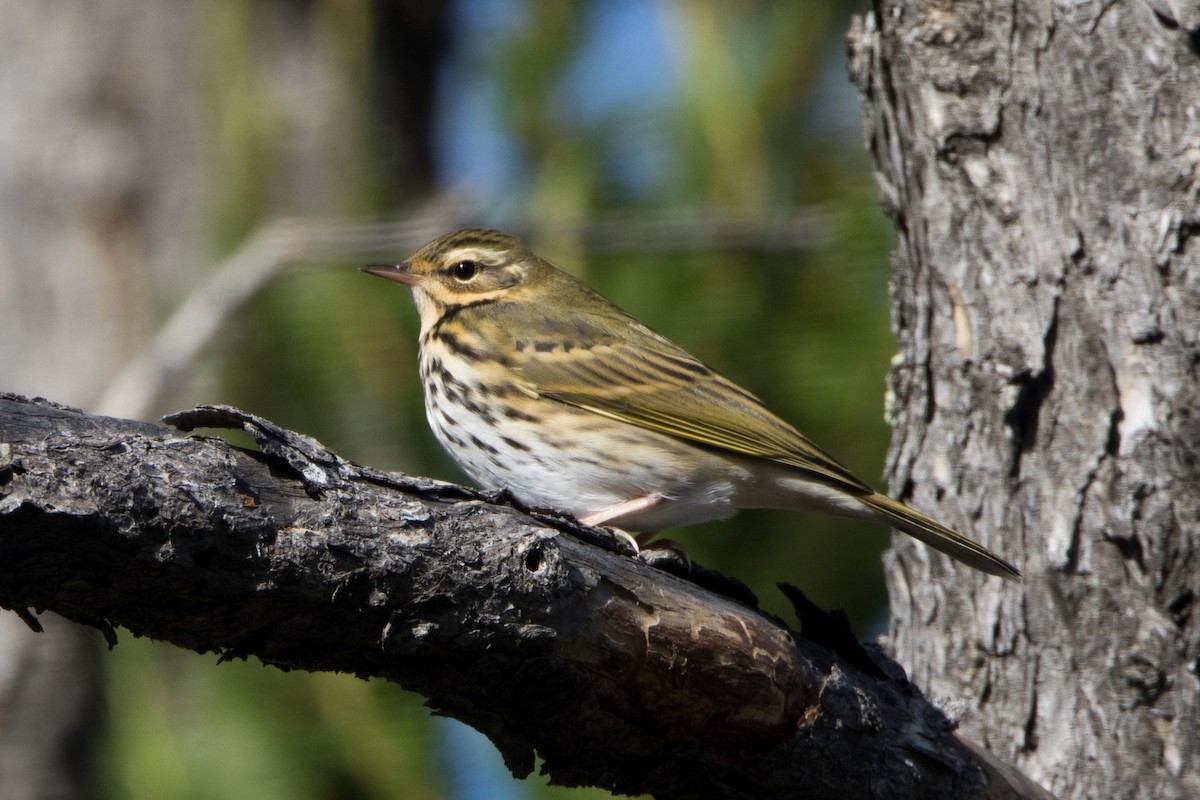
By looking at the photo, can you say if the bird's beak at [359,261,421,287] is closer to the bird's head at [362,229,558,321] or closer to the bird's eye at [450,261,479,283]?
the bird's head at [362,229,558,321]

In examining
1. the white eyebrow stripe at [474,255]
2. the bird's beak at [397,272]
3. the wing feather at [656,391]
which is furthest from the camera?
the white eyebrow stripe at [474,255]

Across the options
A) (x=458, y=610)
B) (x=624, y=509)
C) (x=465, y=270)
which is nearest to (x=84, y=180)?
(x=465, y=270)

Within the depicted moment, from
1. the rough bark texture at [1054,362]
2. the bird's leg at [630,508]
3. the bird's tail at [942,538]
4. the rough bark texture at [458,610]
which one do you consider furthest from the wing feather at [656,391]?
the rough bark texture at [458,610]

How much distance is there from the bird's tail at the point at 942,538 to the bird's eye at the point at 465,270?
1.94m

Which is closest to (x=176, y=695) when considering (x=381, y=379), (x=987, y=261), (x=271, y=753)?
(x=271, y=753)

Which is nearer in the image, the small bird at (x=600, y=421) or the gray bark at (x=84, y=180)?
the small bird at (x=600, y=421)

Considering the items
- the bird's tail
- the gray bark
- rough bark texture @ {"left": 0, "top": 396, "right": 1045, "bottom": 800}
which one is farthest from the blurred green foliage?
the gray bark

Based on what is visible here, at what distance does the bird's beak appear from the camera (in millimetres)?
4043

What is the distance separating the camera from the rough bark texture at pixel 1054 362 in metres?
3.41

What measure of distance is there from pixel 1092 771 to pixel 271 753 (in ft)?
7.34

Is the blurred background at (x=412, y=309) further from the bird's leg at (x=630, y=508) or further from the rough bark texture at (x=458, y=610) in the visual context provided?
the rough bark texture at (x=458, y=610)

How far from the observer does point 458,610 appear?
7.59 ft

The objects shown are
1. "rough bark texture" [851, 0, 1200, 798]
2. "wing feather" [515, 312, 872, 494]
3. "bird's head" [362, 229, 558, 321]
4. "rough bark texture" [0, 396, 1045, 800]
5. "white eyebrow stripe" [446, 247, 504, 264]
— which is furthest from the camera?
"white eyebrow stripe" [446, 247, 504, 264]

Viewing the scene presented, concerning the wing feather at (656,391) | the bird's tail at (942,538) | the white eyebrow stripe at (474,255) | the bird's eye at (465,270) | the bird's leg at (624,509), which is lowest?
the bird's leg at (624,509)
